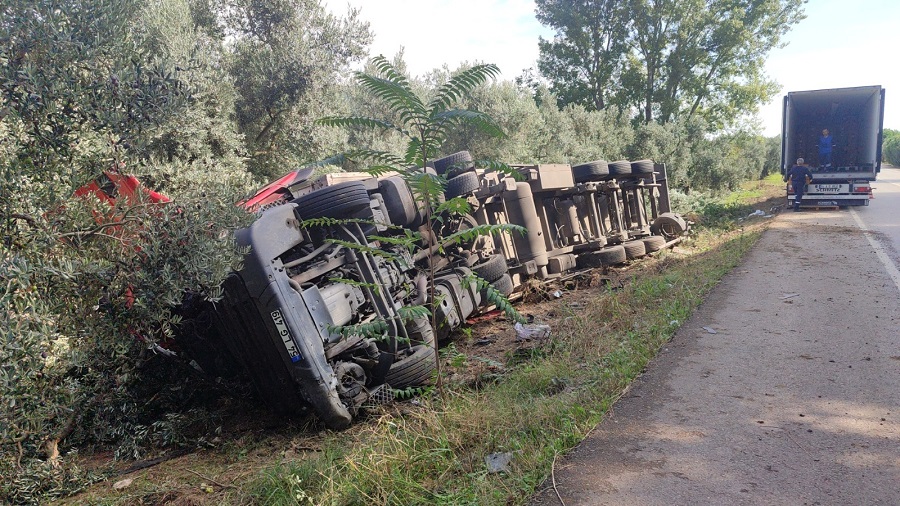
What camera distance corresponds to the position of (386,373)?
18.2 feet

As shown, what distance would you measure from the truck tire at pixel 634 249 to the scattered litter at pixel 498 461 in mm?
8494

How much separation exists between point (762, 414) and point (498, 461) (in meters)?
1.75

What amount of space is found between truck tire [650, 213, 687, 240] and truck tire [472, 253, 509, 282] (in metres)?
7.00

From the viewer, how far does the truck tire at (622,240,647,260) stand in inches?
463

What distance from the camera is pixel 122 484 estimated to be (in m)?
4.62

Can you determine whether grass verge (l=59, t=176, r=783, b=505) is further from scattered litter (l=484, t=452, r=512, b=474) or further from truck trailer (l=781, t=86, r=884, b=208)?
truck trailer (l=781, t=86, r=884, b=208)

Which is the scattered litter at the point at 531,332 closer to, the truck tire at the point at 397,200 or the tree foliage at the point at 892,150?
the truck tire at the point at 397,200

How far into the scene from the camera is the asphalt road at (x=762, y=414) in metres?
3.17

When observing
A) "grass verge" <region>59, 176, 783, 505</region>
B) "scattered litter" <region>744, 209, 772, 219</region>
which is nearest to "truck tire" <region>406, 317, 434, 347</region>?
"grass verge" <region>59, 176, 783, 505</region>

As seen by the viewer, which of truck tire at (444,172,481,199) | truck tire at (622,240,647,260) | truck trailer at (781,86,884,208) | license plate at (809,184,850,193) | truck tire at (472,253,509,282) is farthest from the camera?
license plate at (809,184,850,193)

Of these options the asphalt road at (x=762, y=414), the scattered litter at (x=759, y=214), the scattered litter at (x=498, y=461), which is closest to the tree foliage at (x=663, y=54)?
the scattered litter at (x=759, y=214)

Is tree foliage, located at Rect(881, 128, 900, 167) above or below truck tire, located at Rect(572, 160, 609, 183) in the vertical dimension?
below

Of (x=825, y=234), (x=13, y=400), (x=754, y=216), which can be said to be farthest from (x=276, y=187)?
(x=754, y=216)

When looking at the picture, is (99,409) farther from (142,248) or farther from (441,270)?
(441,270)
